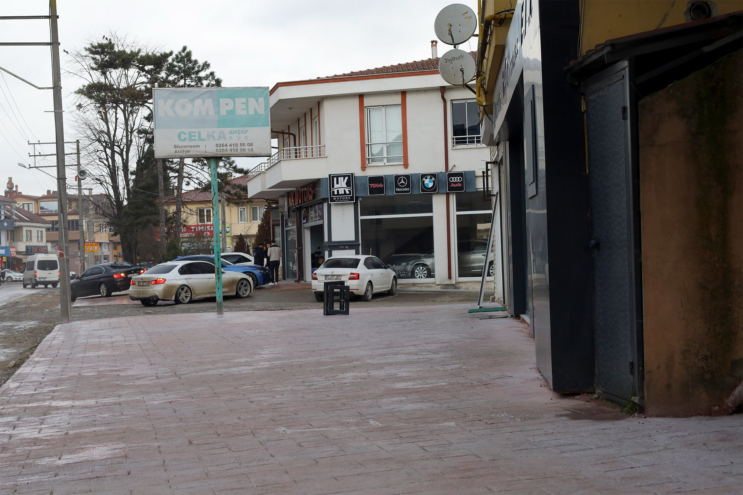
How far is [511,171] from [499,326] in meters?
2.63

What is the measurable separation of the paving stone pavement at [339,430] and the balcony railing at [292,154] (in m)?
20.0

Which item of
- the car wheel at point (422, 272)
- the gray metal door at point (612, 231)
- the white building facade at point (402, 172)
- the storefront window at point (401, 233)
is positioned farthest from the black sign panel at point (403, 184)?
the gray metal door at point (612, 231)

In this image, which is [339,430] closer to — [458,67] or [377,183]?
[458,67]

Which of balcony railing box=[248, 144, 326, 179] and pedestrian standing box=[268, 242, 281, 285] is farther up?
balcony railing box=[248, 144, 326, 179]

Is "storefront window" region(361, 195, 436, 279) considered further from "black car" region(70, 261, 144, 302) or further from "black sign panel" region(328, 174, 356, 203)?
"black car" region(70, 261, 144, 302)

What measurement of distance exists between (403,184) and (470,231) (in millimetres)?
3083

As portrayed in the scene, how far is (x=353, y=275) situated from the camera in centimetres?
2203

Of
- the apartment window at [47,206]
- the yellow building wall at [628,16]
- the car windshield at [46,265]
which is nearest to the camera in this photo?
the yellow building wall at [628,16]

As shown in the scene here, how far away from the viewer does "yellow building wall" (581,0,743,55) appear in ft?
18.1

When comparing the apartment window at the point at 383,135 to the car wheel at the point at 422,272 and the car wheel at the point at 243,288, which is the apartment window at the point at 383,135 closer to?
the car wheel at the point at 422,272

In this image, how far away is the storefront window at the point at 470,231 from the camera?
28.3 metres

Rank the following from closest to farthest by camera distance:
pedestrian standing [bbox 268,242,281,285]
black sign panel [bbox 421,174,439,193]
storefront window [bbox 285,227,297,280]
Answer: black sign panel [bbox 421,174,439,193], pedestrian standing [bbox 268,242,281,285], storefront window [bbox 285,227,297,280]

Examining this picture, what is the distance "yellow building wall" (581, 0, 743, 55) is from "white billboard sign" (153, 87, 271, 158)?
1326 centimetres

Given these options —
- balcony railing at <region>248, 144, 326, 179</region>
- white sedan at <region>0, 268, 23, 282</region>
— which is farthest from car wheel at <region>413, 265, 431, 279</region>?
white sedan at <region>0, 268, 23, 282</region>
